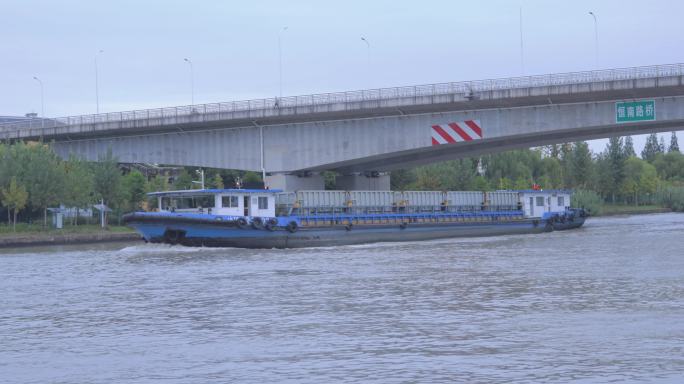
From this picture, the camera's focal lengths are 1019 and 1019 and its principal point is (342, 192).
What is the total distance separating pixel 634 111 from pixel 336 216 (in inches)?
653

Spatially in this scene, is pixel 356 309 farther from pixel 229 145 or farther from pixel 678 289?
pixel 229 145

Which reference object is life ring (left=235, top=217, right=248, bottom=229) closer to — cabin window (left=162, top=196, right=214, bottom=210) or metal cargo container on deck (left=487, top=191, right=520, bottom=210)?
cabin window (left=162, top=196, right=214, bottom=210)

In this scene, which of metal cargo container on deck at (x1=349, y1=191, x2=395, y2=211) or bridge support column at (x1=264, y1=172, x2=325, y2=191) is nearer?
metal cargo container on deck at (x1=349, y1=191, x2=395, y2=211)

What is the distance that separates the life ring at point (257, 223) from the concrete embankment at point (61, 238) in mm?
19948

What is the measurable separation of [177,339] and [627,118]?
37.1 m

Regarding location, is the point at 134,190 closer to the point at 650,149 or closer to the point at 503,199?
the point at 503,199

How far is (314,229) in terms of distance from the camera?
175 feet

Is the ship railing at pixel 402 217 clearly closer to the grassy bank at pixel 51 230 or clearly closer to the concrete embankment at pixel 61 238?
the concrete embankment at pixel 61 238

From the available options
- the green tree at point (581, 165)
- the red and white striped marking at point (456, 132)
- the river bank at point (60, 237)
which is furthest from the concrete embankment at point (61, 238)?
the green tree at point (581, 165)

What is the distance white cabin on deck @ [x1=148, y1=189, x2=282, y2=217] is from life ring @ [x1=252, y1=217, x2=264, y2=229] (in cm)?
88

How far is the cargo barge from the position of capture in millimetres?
49094

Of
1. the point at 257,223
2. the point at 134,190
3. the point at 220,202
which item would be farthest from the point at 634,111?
the point at 134,190

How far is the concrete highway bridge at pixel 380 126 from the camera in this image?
52.7 metres

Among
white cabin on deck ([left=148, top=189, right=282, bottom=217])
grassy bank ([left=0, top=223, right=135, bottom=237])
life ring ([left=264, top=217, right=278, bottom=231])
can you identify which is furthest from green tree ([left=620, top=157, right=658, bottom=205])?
life ring ([left=264, top=217, right=278, bottom=231])
